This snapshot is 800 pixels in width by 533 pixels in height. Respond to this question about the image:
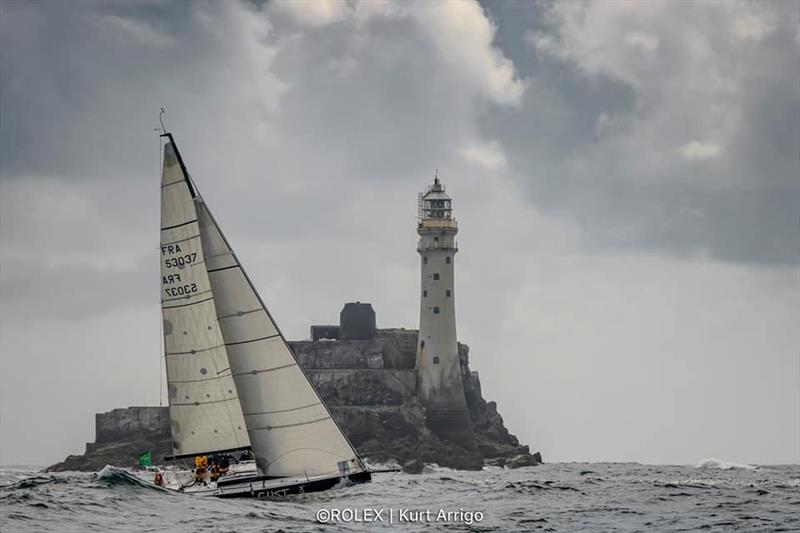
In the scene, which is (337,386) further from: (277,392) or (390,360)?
(277,392)

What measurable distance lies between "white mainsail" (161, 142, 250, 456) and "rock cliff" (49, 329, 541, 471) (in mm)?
43339

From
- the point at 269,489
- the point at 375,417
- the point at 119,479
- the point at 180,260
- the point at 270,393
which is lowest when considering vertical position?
the point at 269,489

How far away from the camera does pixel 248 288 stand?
37000 mm

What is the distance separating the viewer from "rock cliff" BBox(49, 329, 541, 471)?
82312 mm

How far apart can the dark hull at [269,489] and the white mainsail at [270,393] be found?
0.43m

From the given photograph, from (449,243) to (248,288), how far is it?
48.9 meters

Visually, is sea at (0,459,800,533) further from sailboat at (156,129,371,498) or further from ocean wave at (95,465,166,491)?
sailboat at (156,129,371,498)

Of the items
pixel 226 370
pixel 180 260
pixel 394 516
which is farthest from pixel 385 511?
pixel 180 260

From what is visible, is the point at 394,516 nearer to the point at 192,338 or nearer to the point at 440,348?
the point at 192,338

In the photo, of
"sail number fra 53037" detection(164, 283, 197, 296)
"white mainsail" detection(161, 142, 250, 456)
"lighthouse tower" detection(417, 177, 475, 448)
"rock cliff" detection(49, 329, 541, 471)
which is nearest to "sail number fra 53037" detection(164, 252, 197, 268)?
"white mainsail" detection(161, 142, 250, 456)

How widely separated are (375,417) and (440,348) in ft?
18.6

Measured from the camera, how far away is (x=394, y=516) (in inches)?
1252

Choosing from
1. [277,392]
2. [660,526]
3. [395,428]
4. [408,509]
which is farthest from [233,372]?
[395,428]

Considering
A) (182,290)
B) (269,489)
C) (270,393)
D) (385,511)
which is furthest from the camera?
(182,290)
